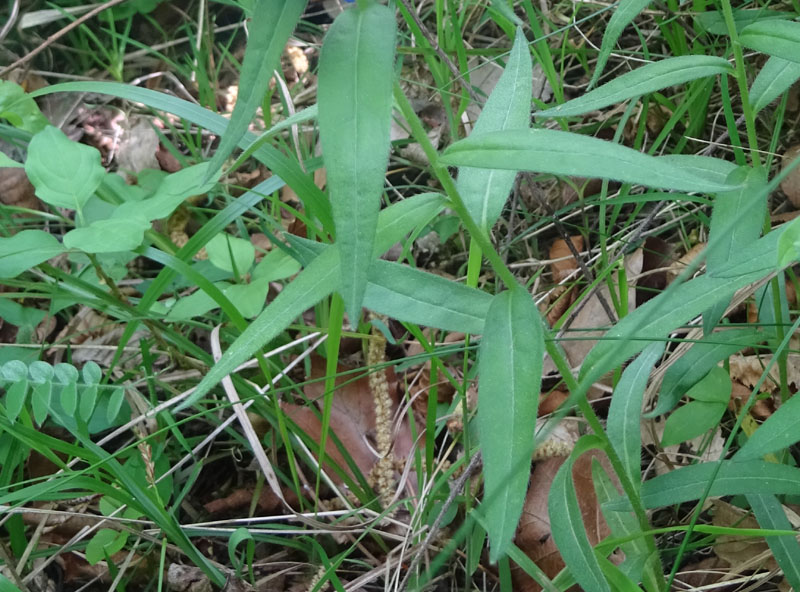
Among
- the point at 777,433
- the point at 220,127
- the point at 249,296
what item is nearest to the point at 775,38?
the point at 777,433

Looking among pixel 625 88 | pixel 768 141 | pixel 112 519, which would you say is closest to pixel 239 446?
pixel 112 519

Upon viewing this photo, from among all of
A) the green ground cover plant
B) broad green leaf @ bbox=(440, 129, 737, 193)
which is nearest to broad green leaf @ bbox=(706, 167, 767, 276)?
the green ground cover plant

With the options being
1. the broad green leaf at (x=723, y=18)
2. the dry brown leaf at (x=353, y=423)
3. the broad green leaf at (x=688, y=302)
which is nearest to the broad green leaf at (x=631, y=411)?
the broad green leaf at (x=688, y=302)

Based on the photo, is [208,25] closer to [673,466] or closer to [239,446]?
[239,446]

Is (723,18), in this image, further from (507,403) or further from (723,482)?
(507,403)

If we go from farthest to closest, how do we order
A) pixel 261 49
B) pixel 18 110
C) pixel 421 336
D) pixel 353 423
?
pixel 18 110, pixel 353 423, pixel 421 336, pixel 261 49

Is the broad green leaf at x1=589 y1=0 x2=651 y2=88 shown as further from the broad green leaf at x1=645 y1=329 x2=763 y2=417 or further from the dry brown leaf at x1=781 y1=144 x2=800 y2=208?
the dry brown leaf at x1=781 y1=144 x2=800 y2=208
